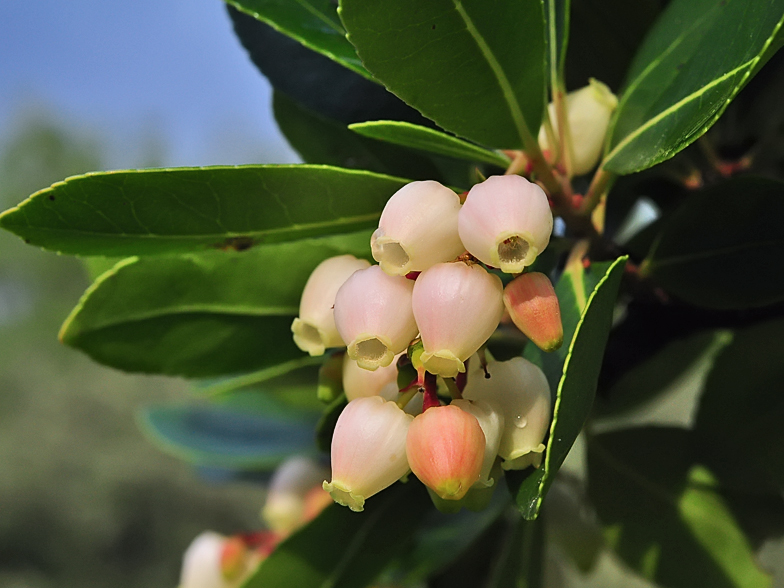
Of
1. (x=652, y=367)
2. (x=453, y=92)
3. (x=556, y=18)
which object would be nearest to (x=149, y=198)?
(x=453, y=92)

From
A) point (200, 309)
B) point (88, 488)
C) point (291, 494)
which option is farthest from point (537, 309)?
point (88, 488)

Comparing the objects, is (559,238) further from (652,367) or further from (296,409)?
(296,409)

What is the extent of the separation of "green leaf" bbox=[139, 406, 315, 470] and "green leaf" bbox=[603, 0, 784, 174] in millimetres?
592

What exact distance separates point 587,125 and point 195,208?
0.25 m

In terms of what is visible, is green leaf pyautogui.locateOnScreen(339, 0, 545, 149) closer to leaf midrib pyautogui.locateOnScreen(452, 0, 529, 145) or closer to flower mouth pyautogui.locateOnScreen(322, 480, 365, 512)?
leaf midrib pyautogui.locateOnScreen(452, 0, 529, 145)

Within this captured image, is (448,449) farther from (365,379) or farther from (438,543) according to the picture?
(438,543)

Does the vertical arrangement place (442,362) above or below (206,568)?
above

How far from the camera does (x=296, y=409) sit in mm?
980

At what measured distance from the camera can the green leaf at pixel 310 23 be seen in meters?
0.43

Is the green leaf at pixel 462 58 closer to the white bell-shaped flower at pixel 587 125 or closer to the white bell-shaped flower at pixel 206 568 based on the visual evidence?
the white bell-shaped flower at pixel 587 125

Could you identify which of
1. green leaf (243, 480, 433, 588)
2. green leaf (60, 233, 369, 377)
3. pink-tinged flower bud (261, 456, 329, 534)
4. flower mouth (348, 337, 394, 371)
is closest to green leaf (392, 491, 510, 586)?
pink-tinged flower bud (261, 456, 329, 534)

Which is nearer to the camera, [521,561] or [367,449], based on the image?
[367,449]

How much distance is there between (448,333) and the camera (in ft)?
0.95

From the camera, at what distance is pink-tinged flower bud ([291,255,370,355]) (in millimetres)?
376
